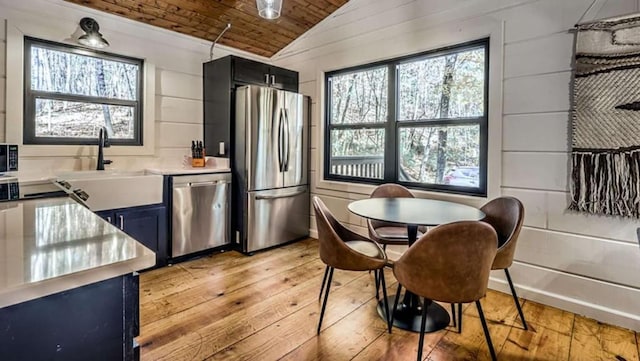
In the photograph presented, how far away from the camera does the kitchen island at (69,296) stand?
0.64m

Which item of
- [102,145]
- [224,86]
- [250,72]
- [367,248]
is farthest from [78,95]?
[367,248]

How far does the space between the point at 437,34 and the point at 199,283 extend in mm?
3057

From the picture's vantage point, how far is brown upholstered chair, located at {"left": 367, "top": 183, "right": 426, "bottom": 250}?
8.74 ft

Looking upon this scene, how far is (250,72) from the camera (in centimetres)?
383

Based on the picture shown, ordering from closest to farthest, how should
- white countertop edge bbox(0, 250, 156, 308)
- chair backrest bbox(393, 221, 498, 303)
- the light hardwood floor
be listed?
1. white countertop edge bbox(0, 250, 156, 308)
2. chair backrest bbox(393, 221, 498, 303)
3. the light hardwood floor

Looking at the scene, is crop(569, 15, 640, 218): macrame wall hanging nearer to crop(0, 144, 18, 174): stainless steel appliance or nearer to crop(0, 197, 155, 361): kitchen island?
crop(0, 197, 155, 361): kitchen island

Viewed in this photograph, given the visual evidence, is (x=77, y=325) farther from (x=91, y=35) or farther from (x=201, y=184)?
(x=91, y=35)

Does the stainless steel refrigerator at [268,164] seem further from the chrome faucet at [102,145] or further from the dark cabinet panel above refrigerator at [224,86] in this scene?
the chrome faucet at [102,145]

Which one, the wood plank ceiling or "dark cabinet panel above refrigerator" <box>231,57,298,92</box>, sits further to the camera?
"dark cabinet panel above refrigerator" <box>231,57,298,92</box>

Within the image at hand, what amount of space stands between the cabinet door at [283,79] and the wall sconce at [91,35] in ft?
5.62

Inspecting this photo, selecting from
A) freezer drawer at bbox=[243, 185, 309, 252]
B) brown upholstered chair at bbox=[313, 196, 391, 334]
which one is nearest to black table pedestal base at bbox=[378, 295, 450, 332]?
brown upholstered chair at bbox=[313, 196, 391, 334]

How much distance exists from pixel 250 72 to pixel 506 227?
298 cm

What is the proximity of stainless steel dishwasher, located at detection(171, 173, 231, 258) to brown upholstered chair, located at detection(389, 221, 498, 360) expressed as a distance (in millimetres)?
2420

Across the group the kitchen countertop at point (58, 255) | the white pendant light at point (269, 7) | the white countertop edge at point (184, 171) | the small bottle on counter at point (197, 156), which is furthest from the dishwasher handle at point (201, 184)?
the kitchen countertop at point (58, 255)
